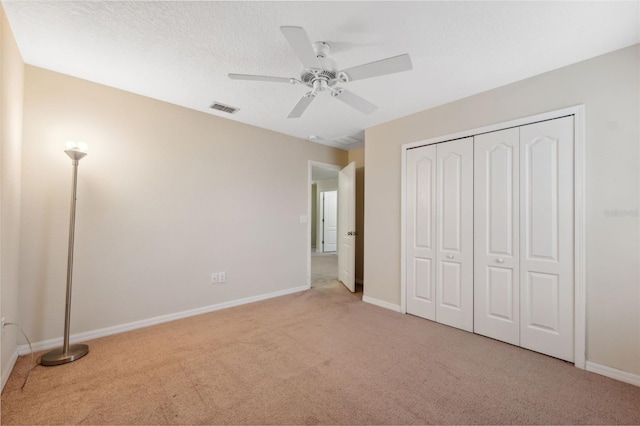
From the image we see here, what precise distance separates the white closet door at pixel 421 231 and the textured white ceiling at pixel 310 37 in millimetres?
819

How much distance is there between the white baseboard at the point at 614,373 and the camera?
1942 millimetres

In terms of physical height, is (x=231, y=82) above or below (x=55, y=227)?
above

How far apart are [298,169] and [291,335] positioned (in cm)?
257

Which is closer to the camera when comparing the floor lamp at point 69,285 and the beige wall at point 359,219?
the floor lamp at point 69,285

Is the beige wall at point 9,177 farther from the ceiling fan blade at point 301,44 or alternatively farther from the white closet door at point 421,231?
the white closet door at point 421,231

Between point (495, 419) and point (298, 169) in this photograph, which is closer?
point (495, 419)

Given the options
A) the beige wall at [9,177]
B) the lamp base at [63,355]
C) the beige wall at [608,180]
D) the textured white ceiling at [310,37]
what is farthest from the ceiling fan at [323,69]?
the lamp base at [63,355]

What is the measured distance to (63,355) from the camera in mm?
2207

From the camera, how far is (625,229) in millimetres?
1991

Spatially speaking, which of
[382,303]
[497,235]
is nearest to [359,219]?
[382,303]

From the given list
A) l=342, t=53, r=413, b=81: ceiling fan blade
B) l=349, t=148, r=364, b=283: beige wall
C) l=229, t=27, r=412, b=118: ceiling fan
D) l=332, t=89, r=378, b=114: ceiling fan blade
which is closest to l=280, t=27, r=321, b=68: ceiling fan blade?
l=229, t=27, r=412, b=118: ceiling fan

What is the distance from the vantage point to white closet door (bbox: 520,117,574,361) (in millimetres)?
2238

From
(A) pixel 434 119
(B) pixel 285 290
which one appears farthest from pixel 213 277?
(A) pixel 434 119

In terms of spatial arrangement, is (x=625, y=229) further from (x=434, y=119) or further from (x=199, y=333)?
(x=199, y=333)
